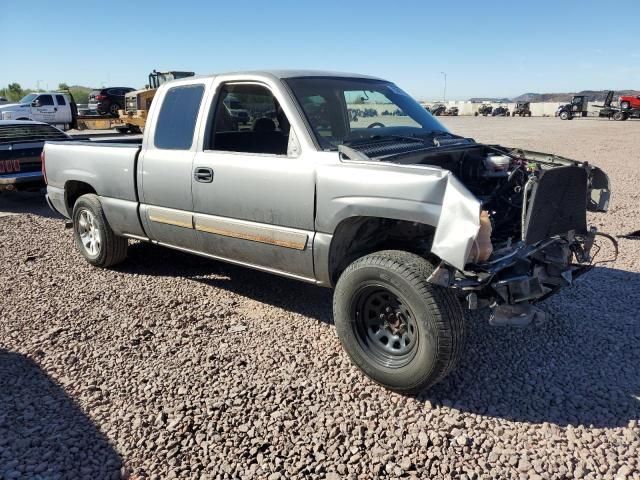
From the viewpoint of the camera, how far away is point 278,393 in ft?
11.1

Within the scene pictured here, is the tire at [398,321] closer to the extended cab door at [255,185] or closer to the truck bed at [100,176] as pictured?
the extended cab door at [255,185]

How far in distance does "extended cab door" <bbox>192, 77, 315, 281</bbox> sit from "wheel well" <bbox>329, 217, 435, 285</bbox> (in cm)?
20

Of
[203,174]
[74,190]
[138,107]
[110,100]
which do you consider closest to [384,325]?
[203,174]

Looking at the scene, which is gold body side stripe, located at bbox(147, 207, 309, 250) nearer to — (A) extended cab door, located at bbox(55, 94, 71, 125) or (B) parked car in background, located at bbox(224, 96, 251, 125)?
(B) parked car in background, located at bbox(224, 96, 251, 125)

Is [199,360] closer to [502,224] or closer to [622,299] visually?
[502,224]

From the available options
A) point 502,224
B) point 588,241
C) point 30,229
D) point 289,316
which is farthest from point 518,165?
point 30,229

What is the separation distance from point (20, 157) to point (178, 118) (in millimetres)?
5797

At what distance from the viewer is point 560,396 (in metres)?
3.34

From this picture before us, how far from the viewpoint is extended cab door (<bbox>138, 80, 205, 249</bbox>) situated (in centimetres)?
460

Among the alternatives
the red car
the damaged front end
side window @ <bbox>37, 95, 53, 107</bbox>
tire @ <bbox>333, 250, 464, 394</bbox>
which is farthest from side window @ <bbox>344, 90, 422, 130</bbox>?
the red car

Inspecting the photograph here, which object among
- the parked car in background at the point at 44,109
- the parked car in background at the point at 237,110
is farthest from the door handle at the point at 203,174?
the parked car in background at the point at 44,109

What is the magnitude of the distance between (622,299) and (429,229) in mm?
2223

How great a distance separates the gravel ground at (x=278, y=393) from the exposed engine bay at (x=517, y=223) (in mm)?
634

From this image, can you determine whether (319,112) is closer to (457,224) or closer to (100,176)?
(457,224)
